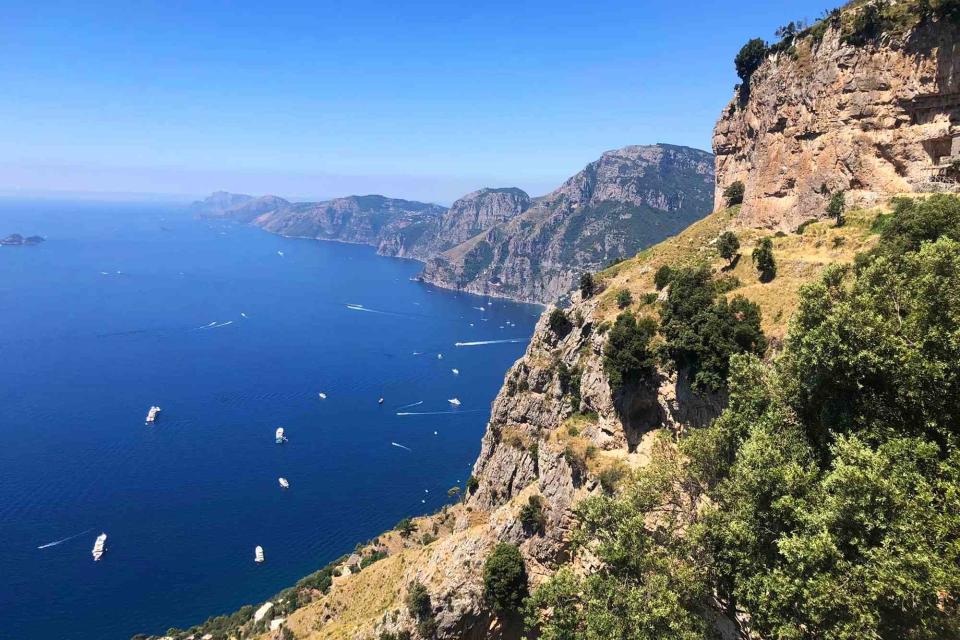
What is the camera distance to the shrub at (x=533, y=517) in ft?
150

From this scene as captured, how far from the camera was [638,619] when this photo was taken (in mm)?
23828

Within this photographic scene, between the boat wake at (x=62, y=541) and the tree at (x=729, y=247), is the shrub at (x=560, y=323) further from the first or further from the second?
the boat wake at (x=62, y=541)

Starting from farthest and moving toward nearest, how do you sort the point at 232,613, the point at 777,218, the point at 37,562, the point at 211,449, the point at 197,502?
the point at 211,449, the point at 197,502, the point at 37,562, the point at 232,613, the point at 777,218

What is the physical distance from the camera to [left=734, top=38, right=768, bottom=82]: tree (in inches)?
2677

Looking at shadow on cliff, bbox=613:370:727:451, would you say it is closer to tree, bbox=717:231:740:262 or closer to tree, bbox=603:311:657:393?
tree, bbox=603:311:657:393

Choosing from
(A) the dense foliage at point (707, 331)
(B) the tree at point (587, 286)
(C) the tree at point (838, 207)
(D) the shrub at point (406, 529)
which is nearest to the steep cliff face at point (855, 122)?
(C) the tree at point (838, 207)

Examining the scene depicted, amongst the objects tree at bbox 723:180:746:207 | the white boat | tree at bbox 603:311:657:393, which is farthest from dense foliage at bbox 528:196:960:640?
the white boat

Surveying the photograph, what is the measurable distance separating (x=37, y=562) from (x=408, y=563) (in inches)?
3041

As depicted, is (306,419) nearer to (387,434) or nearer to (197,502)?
(387,434)

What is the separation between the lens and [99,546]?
314ft

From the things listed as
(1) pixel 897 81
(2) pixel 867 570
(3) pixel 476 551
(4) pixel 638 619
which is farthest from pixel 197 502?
(1) pixel 897 81

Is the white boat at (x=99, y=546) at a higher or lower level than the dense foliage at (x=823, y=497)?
lower

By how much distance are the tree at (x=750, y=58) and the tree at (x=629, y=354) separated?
44542mm

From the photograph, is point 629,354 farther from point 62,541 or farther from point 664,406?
point 62,541
